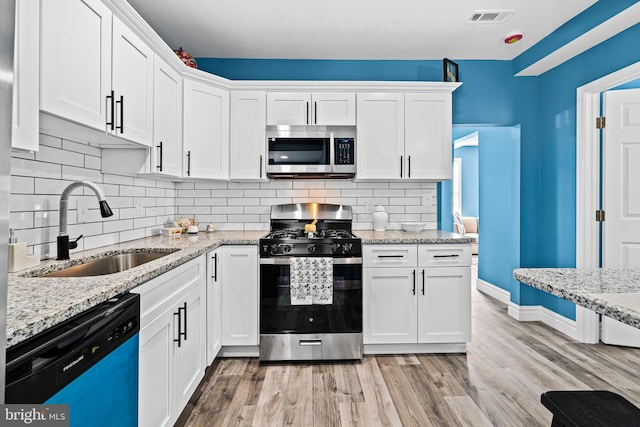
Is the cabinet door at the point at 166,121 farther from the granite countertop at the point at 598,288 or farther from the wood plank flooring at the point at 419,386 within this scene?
the granite countertop at the point at 598,288

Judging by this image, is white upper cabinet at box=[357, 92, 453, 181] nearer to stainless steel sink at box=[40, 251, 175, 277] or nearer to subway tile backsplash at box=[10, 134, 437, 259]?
subway tile backsplash at box=[10, 134, 437, 259]

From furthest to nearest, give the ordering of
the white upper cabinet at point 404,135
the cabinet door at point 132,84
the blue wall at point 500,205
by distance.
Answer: the blue wall at point 500,205 → the white upper cabinet at point 404,135 → the cabinet door at point 132,84

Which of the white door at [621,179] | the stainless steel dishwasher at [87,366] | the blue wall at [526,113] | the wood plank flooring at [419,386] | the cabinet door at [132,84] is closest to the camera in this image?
the stainless steel dishwasher at [87,366]

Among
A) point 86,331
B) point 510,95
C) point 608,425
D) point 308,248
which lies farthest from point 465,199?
point 86,331

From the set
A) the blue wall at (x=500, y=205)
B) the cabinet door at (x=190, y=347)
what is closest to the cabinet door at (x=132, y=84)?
the cabinet door at (x=190, y=347)

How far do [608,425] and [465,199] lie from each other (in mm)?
8401

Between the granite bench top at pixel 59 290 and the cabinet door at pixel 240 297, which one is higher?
the granite bench top at pixel 59 290

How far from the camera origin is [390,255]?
2.81 metres

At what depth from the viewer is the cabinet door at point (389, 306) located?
282cm

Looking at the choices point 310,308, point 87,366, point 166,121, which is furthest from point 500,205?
point 87,366

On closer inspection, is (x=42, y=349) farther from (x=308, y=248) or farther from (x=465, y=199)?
A: (x=465, y=199)

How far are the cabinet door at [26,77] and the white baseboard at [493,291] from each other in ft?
14.9

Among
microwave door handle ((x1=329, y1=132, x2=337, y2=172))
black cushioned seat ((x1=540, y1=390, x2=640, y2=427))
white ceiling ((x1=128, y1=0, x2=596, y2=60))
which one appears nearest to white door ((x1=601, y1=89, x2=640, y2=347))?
white ceiling ((x1=128, y1=0, x2=596, y2=60))

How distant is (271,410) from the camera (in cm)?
210
